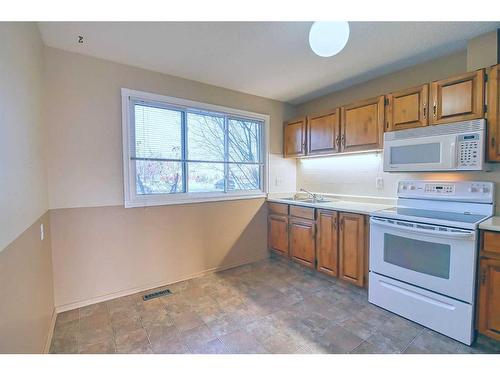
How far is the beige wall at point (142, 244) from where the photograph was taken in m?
2.22

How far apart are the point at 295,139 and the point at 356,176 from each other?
38.6 inches

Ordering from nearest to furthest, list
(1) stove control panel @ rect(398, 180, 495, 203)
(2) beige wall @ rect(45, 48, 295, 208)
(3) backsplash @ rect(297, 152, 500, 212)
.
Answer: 1. (1) stove control panel @ rect(398, 180, 495, 203)
2. (2) beige wall @ rect(45, 48, 295, 208)
3. (3) backsplash @ rect(297, 152, 500, 212)

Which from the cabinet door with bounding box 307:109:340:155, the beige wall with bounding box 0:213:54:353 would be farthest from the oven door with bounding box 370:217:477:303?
the beige wall with bounding box 0:213:54:353

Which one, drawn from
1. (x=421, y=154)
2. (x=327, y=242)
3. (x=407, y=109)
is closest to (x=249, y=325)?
(x=327, y=242)

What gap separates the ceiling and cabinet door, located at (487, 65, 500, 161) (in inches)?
16.0

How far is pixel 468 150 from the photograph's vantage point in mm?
1937

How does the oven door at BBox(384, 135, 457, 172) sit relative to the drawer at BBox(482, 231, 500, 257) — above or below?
above

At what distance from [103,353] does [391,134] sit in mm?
3024

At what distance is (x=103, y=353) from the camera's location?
1.66 metres

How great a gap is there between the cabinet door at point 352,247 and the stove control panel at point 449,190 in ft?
1.91

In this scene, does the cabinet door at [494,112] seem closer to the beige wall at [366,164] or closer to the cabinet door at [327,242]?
the beige wall at [366,164]

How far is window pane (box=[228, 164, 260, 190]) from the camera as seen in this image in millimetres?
3299

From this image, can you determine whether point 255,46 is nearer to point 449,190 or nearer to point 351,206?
point 351,206

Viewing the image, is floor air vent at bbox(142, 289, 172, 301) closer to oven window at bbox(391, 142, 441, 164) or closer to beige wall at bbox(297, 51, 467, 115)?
oven window at bbox(391, 142, 441, 164)
